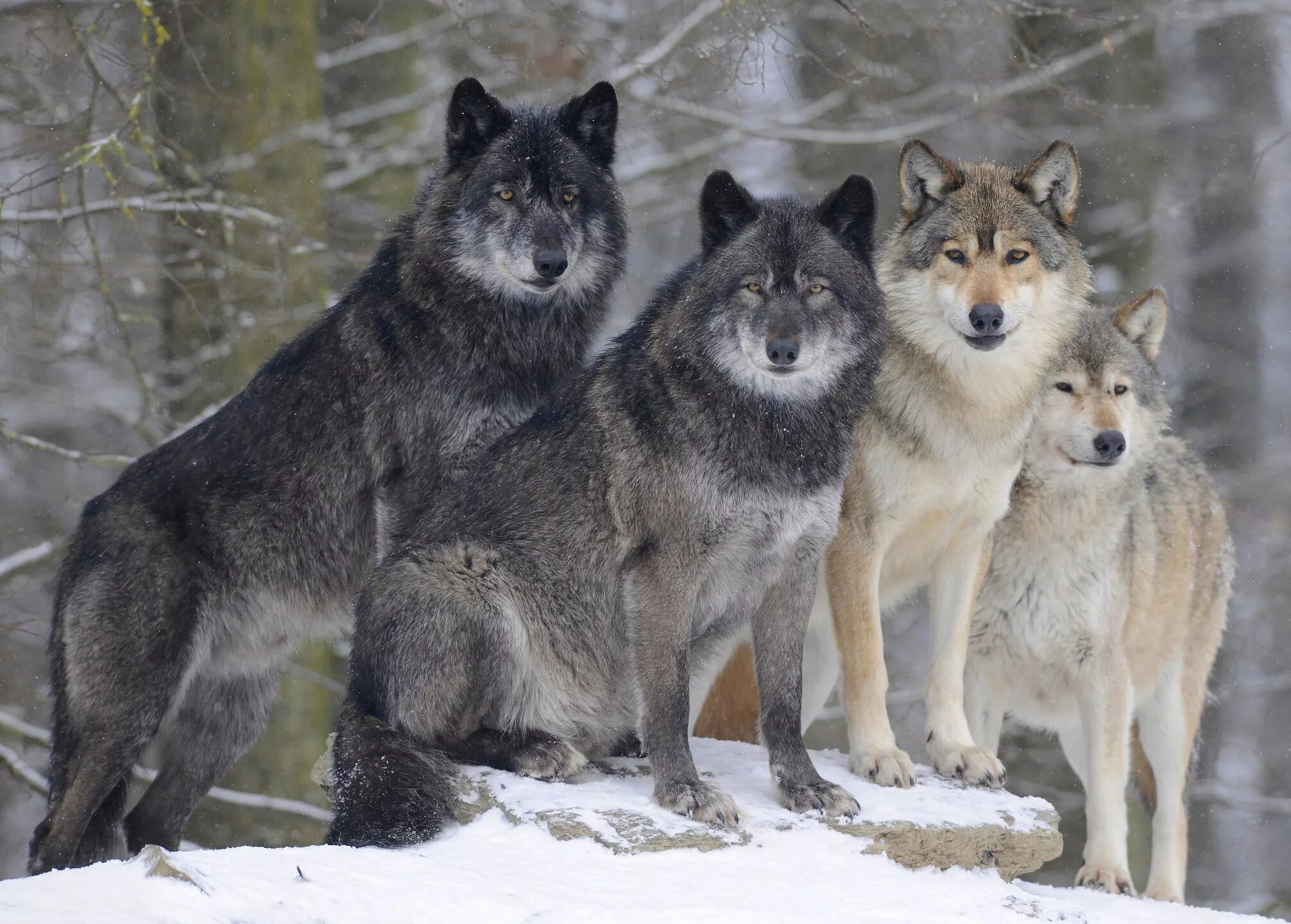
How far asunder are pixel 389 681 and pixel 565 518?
0.85 metres

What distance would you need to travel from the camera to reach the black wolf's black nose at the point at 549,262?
5125 millimetres

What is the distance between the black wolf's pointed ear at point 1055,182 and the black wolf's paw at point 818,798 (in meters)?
2.51

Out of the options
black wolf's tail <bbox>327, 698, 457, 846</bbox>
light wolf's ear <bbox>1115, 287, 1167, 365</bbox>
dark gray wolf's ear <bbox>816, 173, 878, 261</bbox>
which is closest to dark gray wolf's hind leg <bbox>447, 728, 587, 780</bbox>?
black wolf's tail <bbox>327, 698, 457, 846</bbox>

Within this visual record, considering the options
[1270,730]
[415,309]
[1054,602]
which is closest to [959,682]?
[1054,602]

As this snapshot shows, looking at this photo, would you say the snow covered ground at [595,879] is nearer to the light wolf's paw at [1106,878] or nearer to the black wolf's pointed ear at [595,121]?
the light wolf's paw at [1106,878]

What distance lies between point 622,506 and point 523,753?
0.97m

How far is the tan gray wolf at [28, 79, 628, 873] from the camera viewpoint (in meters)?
5.14

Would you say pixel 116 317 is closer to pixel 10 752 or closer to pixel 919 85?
pixel 10 752

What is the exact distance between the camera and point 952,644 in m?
5.47

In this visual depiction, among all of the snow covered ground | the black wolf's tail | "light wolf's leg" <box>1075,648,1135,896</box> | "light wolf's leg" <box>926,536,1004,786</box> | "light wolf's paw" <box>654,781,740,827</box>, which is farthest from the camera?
"light wolf's leg" <box>1075,648,1135,896</box>

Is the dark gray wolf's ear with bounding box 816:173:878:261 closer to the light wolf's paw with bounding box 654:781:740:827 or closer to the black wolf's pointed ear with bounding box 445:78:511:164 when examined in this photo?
the black wolf's pointed ear with bounding box 445:78:511:164

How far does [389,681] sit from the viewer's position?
4695 millimetres

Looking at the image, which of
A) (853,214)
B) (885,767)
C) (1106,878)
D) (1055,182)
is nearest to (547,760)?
(885,767)

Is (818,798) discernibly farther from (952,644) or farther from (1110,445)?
(1110,445)
